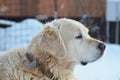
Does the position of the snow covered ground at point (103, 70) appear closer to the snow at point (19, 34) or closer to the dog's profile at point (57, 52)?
the dog's profile at point (57, 52)

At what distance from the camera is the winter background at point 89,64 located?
755 centimetres

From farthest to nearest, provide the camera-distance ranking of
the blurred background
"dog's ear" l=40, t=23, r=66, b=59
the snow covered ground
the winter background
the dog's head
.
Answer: the blurred background < the winter background < the snow covered ground < the dog's head < "dog's ear" l=40, t=23, r=66, b=59

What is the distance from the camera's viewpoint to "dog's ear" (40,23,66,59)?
16.7 ft

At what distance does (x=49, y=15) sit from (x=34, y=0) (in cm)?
62

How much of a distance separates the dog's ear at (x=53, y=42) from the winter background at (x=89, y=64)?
1455 mm

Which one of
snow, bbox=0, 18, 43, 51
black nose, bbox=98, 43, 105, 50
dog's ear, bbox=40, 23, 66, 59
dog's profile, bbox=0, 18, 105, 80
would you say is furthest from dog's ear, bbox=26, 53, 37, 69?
snow, bbox=0, 18, 43, 51

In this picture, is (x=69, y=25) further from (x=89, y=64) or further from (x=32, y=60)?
(x=89, y=64)

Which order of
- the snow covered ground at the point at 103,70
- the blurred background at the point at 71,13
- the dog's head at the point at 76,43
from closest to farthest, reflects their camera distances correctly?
the dog's head at the point at 76,43, the snow covered ground at the point at 103,70, the blurred background at the point at 71,13

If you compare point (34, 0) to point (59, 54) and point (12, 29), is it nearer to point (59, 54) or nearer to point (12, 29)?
point (12, 29)

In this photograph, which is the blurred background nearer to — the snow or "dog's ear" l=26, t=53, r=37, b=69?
the snow

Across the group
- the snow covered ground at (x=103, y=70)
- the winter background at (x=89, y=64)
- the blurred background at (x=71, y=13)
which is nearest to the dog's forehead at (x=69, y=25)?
the snow covered ground at (x=103, y=70)

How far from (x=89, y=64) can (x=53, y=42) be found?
3777 millimetres

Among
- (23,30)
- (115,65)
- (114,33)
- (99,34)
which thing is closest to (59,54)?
(115,65)

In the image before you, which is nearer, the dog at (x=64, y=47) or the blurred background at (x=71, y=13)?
the dog at (x=64, y=47)
